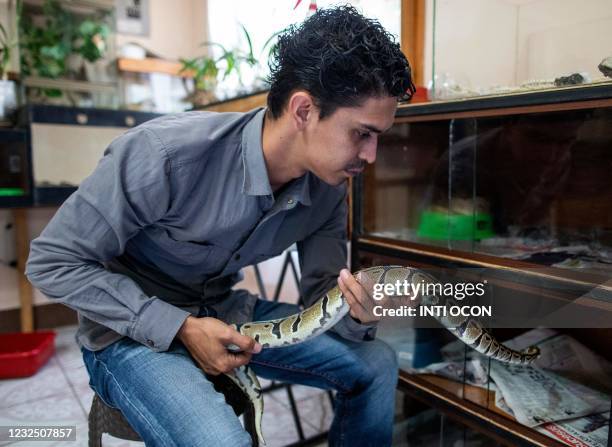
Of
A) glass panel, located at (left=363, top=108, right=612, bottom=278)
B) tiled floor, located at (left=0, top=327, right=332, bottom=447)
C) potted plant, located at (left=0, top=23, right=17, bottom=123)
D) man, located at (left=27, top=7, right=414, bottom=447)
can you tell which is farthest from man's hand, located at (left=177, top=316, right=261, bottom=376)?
potted plant, located at (left=0, top=23, right=17, bottom=123)

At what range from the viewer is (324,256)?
1235 mm

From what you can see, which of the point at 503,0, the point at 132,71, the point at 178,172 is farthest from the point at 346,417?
the point at 132,71

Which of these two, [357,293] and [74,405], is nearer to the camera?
[357,293]

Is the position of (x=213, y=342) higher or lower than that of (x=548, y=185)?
lower

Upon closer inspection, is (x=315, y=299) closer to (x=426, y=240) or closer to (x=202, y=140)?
(x=426, y=240)

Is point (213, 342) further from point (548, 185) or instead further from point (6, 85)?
point (6, 85)

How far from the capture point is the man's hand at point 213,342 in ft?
2.99

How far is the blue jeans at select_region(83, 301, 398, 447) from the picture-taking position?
0.81 m

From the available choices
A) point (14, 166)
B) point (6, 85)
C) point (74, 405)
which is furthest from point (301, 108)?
point (6, 85)

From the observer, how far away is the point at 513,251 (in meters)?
1.19

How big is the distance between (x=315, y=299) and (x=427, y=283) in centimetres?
32

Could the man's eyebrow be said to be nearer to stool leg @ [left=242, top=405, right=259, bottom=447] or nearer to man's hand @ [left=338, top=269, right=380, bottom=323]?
man's hand @ [left=338, top=269, right=380, bottom=323]

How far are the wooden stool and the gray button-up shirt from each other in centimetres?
14

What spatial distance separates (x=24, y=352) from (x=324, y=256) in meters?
1.75
